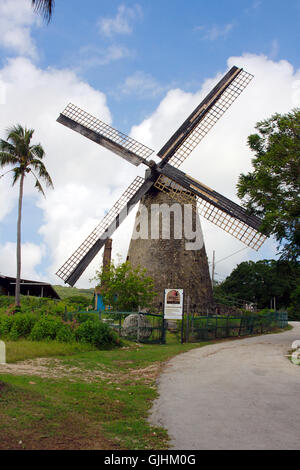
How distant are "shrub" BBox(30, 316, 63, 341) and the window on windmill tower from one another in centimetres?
543

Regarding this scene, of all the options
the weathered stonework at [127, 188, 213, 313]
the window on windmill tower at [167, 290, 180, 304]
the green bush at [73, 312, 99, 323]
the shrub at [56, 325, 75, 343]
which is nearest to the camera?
the shrub at [56, 325, 75, 343]

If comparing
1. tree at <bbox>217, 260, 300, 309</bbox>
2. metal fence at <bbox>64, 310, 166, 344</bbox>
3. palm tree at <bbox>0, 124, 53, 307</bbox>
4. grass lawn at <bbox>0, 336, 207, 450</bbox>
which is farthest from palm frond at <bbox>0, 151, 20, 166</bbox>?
tree at <bbox>217, 260, 300, 309</bbox>

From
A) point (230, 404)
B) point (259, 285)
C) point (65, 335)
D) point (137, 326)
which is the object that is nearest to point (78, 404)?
point (230, 404)

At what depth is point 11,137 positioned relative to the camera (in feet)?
85.6

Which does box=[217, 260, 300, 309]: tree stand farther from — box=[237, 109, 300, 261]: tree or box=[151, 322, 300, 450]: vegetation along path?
box=[151, 322, 300, 450]: vegetation along path

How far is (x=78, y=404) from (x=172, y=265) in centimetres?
1819

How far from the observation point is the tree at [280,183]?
17969 mm

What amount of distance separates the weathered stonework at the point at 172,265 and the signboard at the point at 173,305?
Answer: 600 cm

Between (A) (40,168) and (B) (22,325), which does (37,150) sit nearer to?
(A) (40,168)

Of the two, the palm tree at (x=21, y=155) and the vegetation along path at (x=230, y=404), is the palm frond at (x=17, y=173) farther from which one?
the vegetation along path at (x=230, y=404)

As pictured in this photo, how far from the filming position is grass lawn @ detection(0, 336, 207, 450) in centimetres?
489

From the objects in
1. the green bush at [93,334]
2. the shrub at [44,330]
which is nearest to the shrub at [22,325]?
the shrub at [44,330]

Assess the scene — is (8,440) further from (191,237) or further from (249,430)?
(191,237)

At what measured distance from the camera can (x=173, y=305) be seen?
18.4 m
